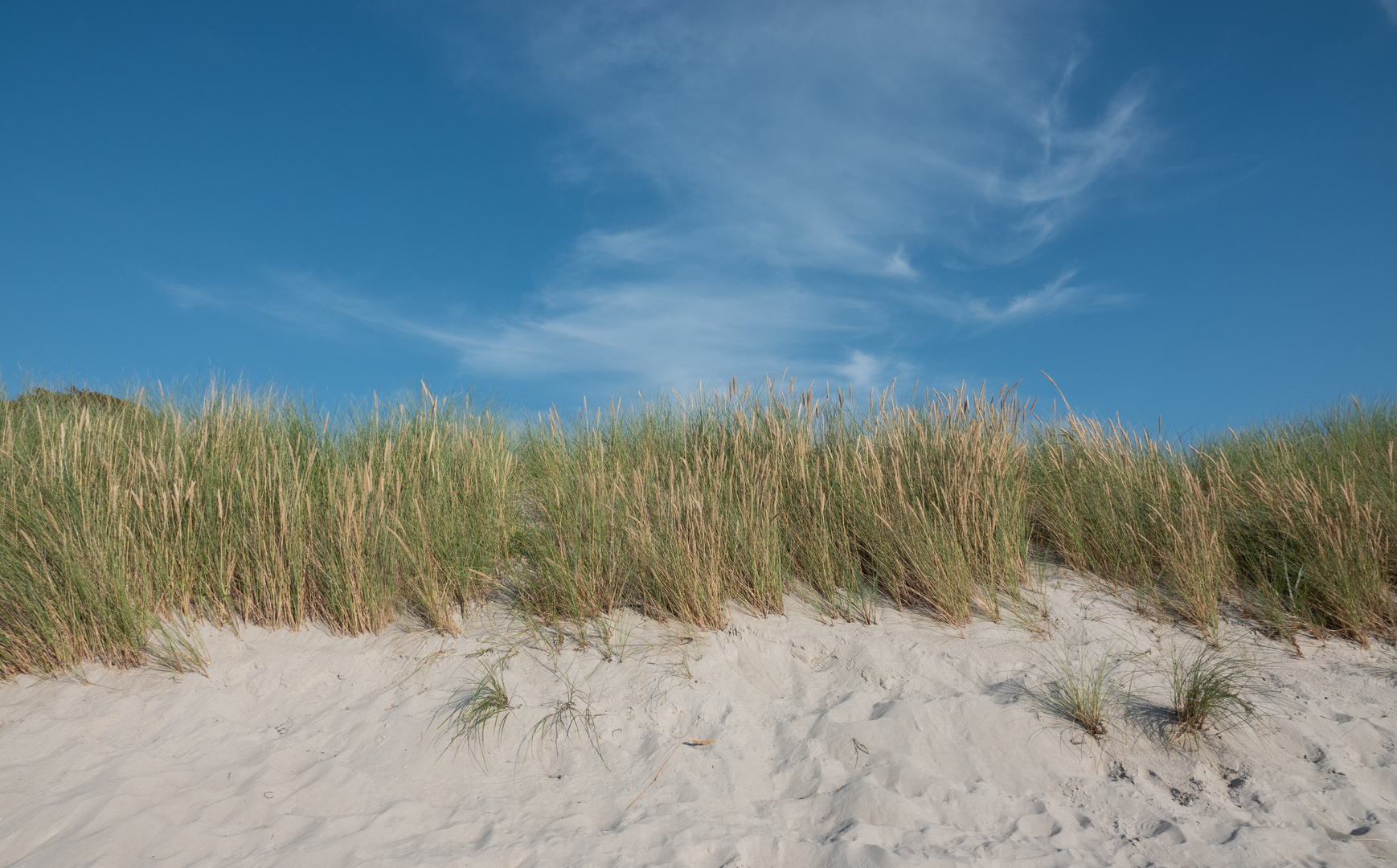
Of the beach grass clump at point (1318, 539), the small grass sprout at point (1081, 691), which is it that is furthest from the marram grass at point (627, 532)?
the small grass sprout at point (1081, 691)

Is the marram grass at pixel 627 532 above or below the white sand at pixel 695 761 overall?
above

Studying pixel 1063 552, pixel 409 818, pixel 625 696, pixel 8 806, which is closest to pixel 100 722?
pixel 8 806

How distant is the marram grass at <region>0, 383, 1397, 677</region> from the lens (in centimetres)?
374

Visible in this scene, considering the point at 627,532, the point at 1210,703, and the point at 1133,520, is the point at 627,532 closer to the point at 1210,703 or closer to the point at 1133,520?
the point at 1210,703

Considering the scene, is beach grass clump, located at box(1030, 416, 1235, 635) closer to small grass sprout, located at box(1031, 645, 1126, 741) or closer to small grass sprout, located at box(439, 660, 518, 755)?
small grass sprout, located at box(1031, 645, 1126, 741)

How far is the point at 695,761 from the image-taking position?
3043 mm

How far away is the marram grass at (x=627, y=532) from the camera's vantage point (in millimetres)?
3736

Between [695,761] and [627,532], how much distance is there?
1.25 m

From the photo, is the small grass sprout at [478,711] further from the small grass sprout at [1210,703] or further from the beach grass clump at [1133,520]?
the beach grass clump at [1133,520]

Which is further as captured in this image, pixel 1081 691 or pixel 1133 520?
pixel 1133 520

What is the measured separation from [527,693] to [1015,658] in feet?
7.76

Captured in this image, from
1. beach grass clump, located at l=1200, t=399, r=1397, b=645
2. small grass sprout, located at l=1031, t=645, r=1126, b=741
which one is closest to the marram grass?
beach grass clump, located at l=1200, t=399, r=1397, b=645

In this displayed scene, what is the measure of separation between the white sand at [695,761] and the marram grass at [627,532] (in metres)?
0.22

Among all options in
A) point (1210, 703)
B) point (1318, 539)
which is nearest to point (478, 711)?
point (1210, 703)
